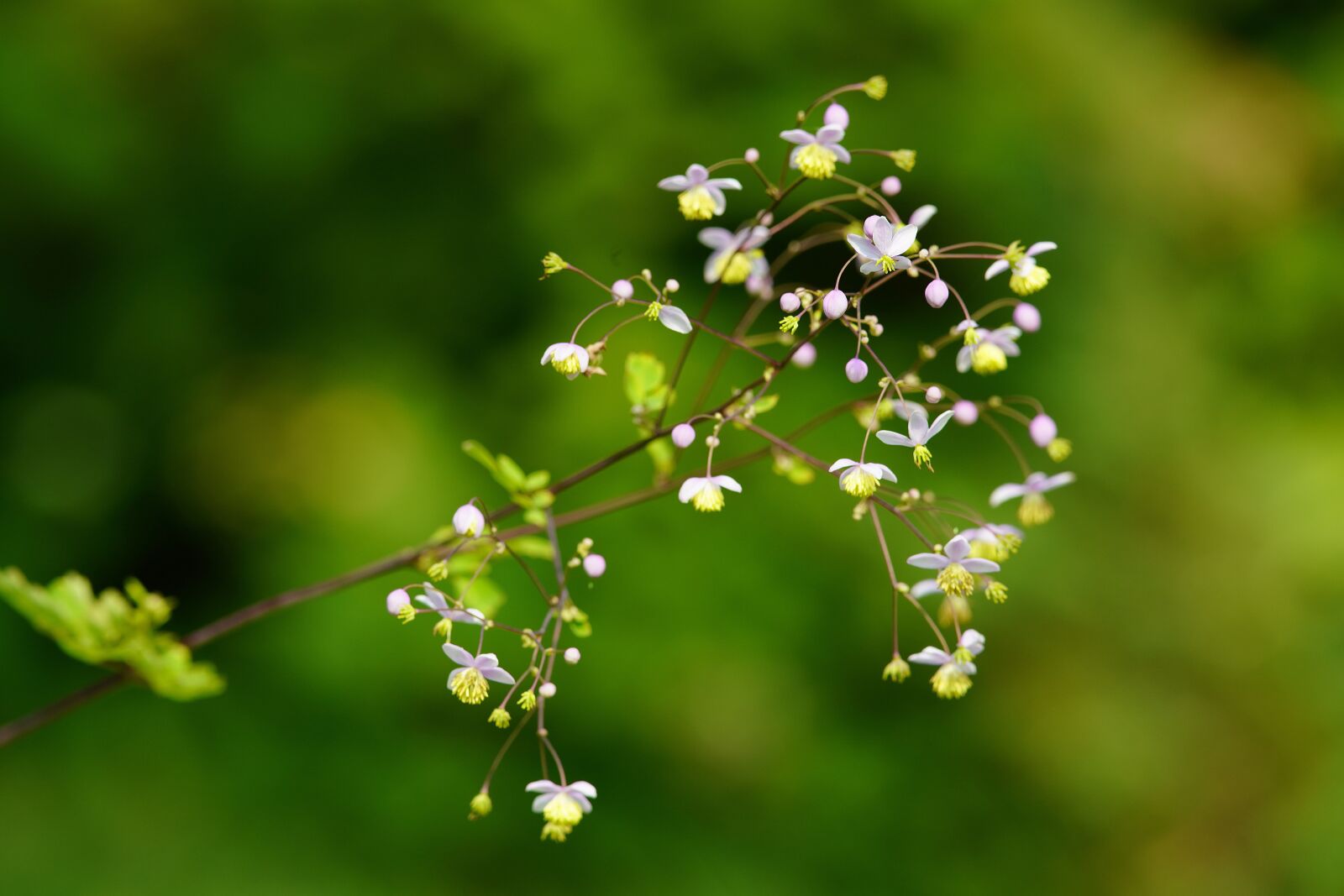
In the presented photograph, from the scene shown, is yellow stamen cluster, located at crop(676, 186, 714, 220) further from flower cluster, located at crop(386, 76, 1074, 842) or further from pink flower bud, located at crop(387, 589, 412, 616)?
pink flower bud, located at crop(387, 589, 412, 616)

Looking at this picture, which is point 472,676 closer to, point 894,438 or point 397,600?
point 397,600

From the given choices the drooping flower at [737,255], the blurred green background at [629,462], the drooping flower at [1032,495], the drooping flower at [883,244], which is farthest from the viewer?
the blurred green background at [629,462]

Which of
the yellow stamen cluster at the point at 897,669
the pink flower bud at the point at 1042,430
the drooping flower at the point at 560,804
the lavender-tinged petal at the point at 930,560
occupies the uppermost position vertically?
the pink flower bud at the point at 1042,430

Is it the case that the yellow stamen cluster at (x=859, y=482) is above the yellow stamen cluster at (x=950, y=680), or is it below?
above

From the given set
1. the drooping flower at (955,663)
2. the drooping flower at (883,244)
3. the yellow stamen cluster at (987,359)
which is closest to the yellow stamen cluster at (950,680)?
the drooping flower at (955,663)

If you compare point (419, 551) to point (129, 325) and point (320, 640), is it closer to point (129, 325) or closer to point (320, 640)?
point (320, 640)

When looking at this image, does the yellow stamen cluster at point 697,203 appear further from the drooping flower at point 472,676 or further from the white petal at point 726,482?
the drooping flower at point 472,676

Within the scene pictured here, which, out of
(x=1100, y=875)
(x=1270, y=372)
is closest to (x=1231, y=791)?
(x=1100, y=875)
